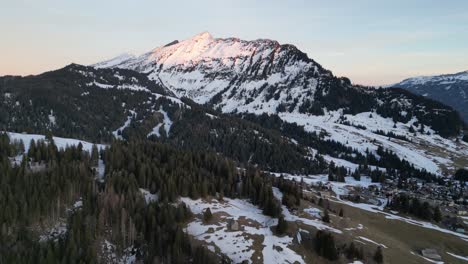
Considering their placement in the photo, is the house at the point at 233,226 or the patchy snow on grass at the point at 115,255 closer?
the patchy snow on grass at the point at 115,255

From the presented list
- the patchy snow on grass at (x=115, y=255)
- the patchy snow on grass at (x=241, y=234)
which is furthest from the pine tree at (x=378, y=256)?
the patchy snow on grass at (x=115, y=255)

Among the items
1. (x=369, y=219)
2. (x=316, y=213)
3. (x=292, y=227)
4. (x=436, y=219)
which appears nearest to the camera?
(x=292, y=227)

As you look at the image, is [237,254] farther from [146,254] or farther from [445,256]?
[445,256]

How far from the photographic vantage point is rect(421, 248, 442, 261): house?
114m

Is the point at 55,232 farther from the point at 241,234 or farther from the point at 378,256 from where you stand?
the point at 378,256

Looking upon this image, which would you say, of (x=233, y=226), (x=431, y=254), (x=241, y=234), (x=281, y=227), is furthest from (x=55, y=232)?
(x=431, y=254)

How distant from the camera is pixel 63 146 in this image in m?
164

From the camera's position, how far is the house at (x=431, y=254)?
114062 mm

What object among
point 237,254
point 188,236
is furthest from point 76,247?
point 237,254

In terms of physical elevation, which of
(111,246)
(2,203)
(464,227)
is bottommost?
(464,227)

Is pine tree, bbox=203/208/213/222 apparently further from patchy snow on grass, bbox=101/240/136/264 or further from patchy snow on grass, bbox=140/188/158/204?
patchy snow on grass, bbox=101/240/136/264

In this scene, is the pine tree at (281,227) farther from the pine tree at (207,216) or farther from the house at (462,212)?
the house at (462,212)

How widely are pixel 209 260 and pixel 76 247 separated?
3020 centimetres

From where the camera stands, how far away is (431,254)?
378ft
